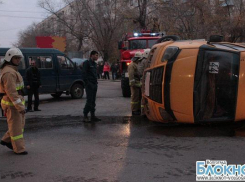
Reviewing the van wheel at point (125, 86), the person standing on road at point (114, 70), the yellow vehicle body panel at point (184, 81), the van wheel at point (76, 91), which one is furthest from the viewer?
the person standing on road at point (114, 70)

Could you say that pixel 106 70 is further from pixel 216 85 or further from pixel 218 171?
pixel 218 171

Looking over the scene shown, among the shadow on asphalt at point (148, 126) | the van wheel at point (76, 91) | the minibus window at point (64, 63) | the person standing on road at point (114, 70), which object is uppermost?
the minibus window at point (64, 63)

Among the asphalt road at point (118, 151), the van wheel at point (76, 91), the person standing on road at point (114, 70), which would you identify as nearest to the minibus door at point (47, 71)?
the van wheel at point (76, 91)

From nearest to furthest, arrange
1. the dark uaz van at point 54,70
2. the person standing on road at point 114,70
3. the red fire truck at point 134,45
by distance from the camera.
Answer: the dark uaz van at point 54,70 < the red fire truck at point 134,45 < the person standing on road at point 114,70

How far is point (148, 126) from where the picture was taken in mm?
7402

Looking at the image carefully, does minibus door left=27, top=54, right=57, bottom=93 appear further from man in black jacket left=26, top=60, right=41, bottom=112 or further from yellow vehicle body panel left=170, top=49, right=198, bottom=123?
yellow vehicle body panel left=170, top=49, right=198, bottom=123

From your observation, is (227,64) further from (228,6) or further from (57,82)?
(228,6)

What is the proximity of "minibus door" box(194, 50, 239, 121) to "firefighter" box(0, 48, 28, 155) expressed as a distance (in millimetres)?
3374

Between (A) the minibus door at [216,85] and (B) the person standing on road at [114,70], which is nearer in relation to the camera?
(A) the minibus door at [216,85]

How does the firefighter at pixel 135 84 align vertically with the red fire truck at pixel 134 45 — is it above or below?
below

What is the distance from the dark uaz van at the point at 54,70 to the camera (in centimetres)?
1214

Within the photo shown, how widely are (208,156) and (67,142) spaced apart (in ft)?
8.77

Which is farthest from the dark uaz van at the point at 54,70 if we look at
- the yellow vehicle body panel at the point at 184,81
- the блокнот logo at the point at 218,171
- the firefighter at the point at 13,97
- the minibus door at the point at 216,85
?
the блокнот logo at the point at 218,171

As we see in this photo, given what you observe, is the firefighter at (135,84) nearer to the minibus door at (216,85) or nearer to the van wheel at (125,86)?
the minibus door at (216,85)
